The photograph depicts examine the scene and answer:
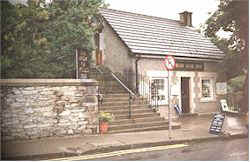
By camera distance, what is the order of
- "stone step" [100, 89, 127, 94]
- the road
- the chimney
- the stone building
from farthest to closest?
the chimney
the stone building
"stone step" [100, 89, 127, 94]
the road

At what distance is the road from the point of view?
270 inches

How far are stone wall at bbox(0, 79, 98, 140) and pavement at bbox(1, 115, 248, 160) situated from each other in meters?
0.30

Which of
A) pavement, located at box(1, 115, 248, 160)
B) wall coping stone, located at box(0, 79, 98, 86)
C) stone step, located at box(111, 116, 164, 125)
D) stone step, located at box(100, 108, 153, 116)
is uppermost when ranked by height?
wall coping stone, located at box(0, 79, 98, 86)

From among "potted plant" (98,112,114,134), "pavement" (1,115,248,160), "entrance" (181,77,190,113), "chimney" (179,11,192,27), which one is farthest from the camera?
"chimney" (179,11,192,27)

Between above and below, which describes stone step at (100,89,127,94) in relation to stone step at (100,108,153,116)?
above

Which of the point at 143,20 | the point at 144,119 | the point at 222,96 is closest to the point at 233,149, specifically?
the point at 144,119

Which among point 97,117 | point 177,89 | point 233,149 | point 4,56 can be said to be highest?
point 4,56

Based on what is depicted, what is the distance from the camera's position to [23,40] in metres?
9.45

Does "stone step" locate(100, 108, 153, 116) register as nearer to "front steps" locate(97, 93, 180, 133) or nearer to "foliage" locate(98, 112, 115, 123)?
"front steps" locate(97, 93, 180, 133)

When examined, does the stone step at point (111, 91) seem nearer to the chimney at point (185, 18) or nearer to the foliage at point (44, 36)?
the foliage at point (44, 36)

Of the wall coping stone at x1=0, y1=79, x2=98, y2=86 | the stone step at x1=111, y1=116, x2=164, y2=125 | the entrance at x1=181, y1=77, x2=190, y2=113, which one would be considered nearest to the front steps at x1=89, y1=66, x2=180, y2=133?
the stone step at x1=111, y1=116, x2=164, y2=125

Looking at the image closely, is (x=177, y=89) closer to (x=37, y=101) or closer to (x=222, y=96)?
(x=222, y=96)

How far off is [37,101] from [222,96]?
10732mm

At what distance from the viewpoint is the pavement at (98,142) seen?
704 centimetres
